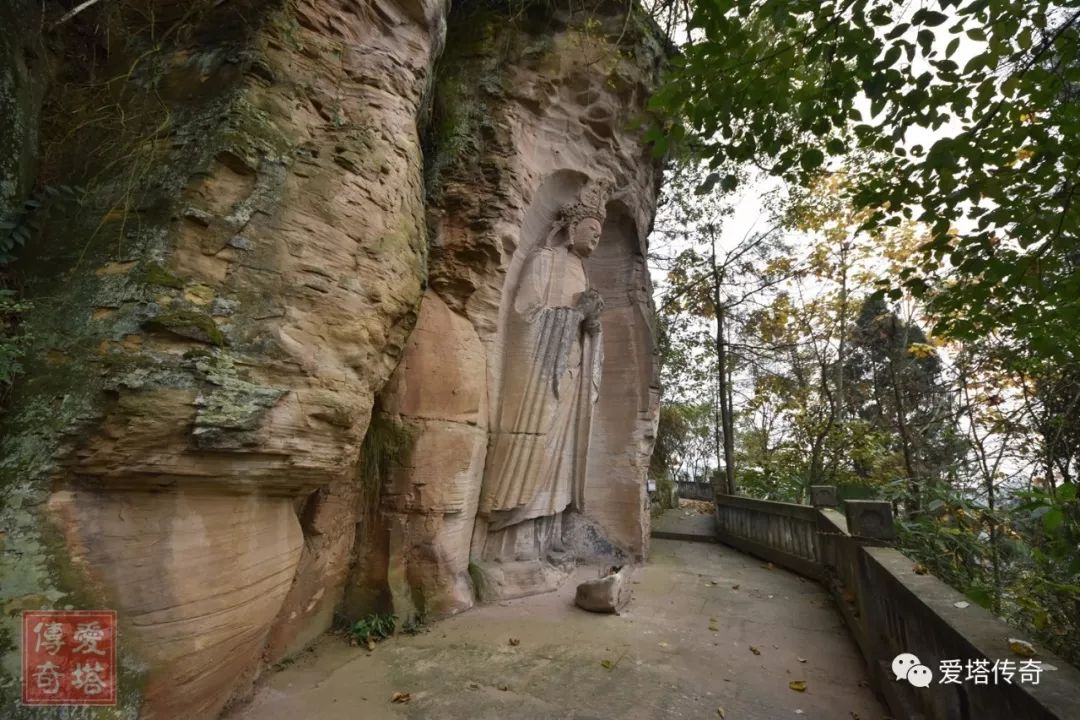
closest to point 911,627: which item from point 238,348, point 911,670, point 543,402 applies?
point 911,670

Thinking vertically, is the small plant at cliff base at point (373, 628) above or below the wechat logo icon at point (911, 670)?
below

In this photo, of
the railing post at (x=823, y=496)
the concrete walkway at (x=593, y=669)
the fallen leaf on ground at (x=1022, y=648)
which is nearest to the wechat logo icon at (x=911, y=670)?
the concrete walkway at (x=593, y=669)

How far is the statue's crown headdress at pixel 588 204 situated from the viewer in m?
6.31

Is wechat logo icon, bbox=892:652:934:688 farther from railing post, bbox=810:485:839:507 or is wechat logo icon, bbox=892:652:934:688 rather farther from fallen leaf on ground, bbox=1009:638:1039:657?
railing post, bbox=810:485:839:507

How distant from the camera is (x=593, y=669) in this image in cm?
348

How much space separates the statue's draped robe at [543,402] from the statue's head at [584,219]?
0.22 m

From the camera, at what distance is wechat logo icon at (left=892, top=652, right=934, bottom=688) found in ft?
8.43

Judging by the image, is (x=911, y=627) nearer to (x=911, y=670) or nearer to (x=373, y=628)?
(x=911, y=670)

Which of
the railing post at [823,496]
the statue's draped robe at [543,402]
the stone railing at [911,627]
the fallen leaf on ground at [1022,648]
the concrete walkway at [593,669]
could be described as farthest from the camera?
the railing post at [823,496]

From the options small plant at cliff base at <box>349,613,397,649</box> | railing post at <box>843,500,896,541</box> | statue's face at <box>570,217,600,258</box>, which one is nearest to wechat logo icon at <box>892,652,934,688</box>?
railing post at <box>843,500,896,541</box>

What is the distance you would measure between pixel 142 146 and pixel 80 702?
104 inches

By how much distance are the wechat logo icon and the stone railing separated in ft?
0.12

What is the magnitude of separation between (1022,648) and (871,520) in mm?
2424

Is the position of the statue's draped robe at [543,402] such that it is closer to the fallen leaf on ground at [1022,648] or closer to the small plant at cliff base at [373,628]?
the small plant at cliff base at [373,628]
